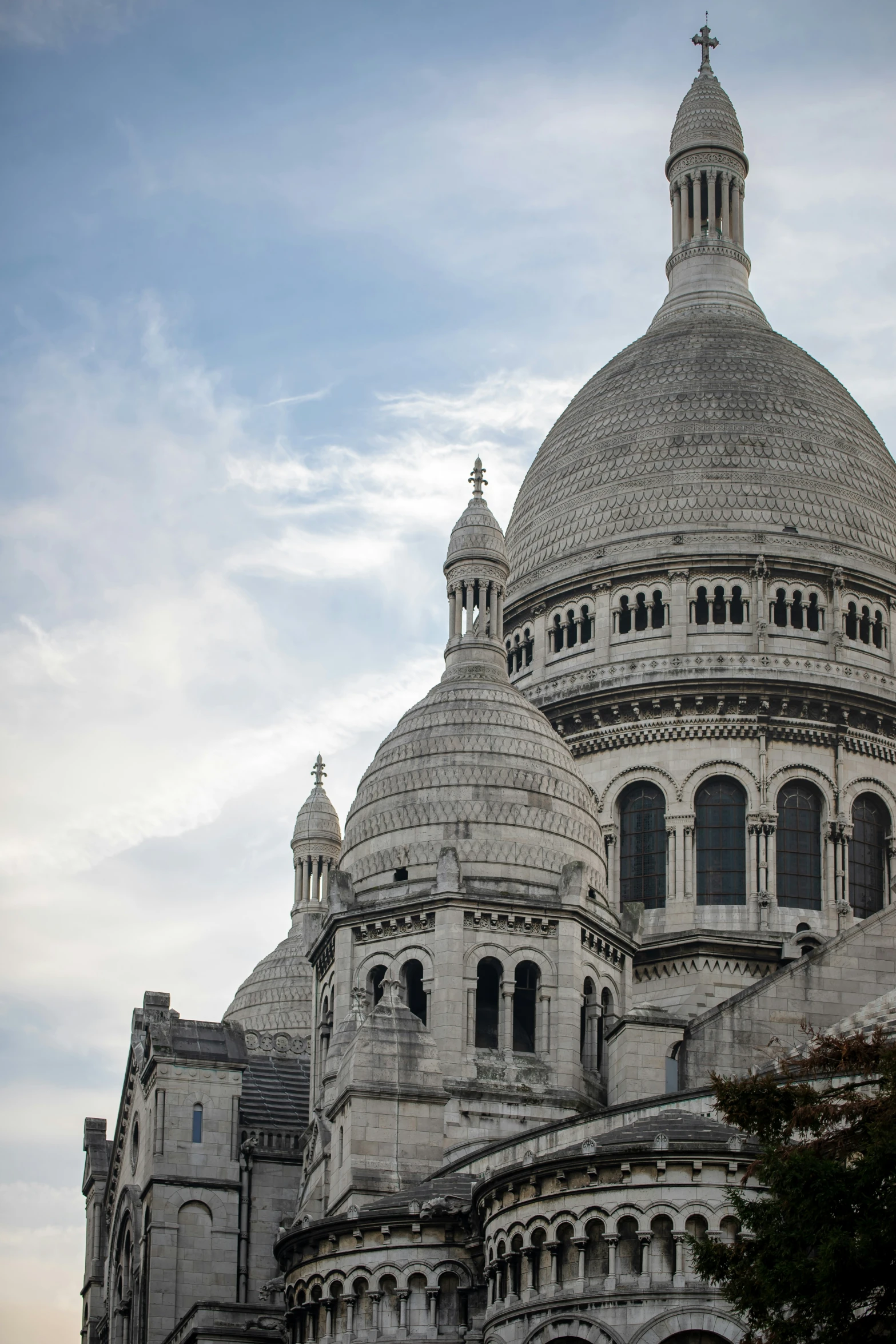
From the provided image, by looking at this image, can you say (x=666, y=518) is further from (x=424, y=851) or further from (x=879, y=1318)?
(x=879, y=1318)

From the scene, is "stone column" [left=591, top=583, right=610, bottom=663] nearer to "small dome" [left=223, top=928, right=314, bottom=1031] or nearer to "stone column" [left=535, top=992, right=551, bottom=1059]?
"small dome" [left=223, top=928, right=314, bottom=1031]

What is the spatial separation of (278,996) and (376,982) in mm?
21743

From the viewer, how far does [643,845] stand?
6512 cm

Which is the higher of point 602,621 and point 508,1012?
point 602,621

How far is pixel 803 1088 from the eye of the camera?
105ft

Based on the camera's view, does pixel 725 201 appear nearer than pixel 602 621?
No

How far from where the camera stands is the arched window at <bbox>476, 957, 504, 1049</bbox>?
52.4m

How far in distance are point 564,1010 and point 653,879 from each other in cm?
1302

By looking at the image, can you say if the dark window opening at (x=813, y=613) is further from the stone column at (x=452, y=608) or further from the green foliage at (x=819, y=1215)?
the green foliage at (x=819, y=1215)

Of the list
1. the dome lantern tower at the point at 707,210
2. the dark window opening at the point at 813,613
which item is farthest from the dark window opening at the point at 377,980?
the dome lantern tower at the point at 707,210

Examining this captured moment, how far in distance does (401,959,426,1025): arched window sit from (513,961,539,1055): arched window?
1977 millimetres

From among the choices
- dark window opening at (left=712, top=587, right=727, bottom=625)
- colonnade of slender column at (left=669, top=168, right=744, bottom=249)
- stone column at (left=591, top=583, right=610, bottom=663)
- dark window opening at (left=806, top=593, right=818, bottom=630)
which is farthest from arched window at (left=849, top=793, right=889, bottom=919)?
colonnade of slender column at (left=669, top=168, right=744, bottom=249)

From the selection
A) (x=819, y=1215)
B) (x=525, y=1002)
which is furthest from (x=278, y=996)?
(x=819, y=1215)

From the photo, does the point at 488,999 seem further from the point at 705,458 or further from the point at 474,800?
the point at 705,458
